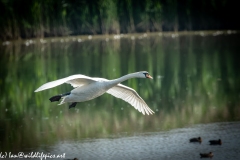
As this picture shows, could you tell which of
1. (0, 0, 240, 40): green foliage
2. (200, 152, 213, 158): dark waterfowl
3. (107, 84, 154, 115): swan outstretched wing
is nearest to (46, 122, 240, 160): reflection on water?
(200, 152, 213, 158): dark waterfowl

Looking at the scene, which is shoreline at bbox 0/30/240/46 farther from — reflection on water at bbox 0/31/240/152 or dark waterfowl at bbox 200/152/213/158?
dark waterfowl at bbox 200/152/213/158

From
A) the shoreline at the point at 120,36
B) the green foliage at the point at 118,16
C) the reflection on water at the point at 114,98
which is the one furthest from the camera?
the shoreline at the point at 120,36

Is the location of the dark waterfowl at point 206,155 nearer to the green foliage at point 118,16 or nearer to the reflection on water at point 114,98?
the reflection on water at point 114,98

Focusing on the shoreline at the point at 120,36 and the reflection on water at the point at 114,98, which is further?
the shoreline at the point at 120,36

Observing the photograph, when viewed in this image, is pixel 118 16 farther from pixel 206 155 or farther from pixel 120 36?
pixel 206 155

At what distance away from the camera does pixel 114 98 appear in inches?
736

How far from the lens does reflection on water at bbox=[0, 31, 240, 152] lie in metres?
14.6

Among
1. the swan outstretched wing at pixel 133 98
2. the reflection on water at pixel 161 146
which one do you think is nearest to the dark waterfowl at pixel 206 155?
the reflection on water at pixel 161 146

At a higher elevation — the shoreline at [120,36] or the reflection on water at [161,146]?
the shoreline at [120,36]

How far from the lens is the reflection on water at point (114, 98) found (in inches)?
576

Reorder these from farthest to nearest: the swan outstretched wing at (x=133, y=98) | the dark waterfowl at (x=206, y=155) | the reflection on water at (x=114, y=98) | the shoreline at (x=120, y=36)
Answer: the shoreline at (x=120, y=36) < the reflection on water at (x=114, y=98) < the swan outstretched wing at (x=133, y=98) < the dark waterfowl at (x=206, y=155)

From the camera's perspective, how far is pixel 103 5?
138 feet

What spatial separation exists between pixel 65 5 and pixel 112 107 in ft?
88.8

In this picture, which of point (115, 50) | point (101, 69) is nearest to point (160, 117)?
point (101, 69)
